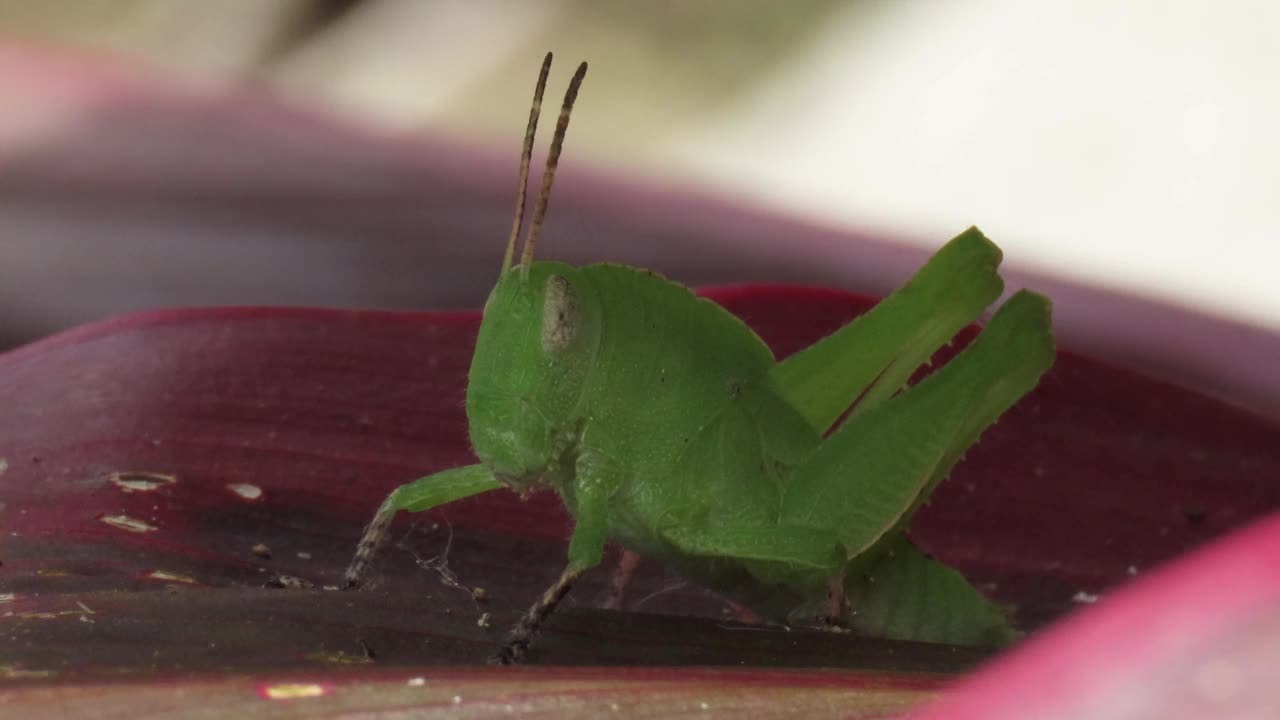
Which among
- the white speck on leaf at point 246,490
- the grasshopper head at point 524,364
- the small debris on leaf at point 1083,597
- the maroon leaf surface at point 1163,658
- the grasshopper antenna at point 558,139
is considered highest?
the grasshopper antenna at point 558,139

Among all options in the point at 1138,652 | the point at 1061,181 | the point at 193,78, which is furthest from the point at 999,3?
the point at 1138,652

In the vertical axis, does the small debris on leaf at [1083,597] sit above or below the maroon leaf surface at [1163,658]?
above

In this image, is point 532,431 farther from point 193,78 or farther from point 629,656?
point 193,78

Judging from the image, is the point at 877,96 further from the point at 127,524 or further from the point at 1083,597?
the point at 127,524

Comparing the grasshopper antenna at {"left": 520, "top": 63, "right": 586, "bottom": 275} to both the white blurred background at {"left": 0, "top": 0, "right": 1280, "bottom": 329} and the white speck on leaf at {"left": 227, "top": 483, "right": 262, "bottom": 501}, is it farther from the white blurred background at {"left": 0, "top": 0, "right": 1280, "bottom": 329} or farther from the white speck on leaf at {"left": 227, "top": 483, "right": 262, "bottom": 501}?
the white blurred background at {"left": 0, "top": 0, "right": 1280, "bottom": 329}

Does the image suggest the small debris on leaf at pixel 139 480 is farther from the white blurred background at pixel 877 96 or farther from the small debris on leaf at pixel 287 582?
the white blurred background at pixel 877 96

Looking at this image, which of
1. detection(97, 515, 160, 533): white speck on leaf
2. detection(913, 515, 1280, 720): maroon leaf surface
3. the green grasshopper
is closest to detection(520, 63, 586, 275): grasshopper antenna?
the green grasshopper

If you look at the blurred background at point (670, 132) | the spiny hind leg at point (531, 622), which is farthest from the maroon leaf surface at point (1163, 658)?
the blurred background at point (670, 132)
